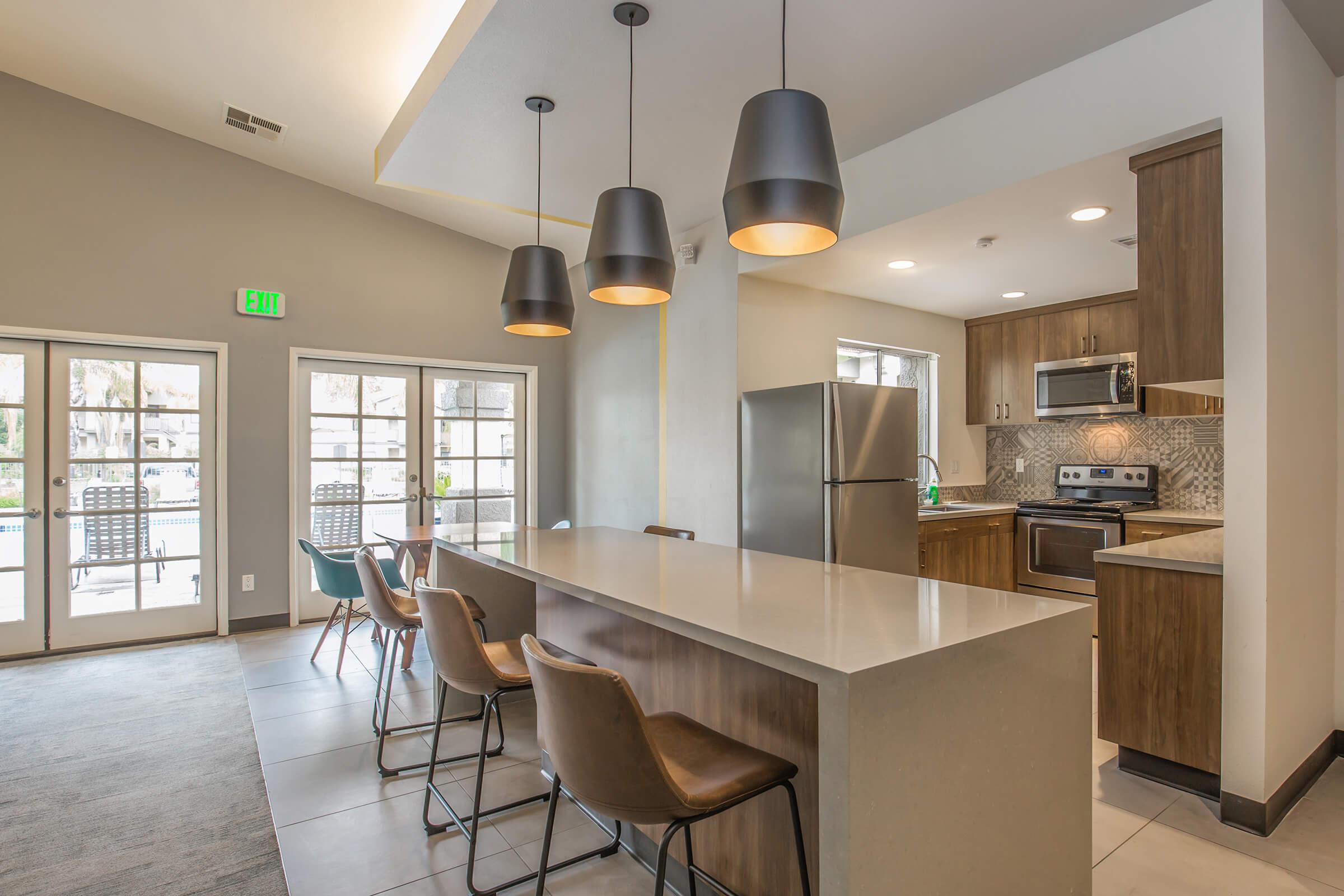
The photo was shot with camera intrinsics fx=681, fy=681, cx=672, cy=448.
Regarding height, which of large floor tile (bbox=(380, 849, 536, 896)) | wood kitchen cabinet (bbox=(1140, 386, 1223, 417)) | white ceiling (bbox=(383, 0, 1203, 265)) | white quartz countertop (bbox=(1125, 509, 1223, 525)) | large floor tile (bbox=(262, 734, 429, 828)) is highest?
white ceiling (bbox=(383, 0, 1203, 265))

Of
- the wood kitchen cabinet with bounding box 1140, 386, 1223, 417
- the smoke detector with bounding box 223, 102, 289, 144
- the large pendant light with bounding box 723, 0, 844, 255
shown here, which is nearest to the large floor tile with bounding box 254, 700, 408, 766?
the large pendant light with bounding box 723, 0, 844, 255

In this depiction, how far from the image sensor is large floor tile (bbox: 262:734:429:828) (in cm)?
238

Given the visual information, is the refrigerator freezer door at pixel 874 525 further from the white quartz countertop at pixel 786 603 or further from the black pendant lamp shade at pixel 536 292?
the black pendant lamp shade at pixel 536 292

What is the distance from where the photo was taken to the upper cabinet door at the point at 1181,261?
2.20m

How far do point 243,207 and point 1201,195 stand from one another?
17.6 ft

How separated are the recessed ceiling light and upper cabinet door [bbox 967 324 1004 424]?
219cm

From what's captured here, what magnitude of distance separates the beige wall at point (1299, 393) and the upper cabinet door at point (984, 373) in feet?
8.07

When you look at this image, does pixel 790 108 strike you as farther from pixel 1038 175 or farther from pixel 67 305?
pixel 67 305

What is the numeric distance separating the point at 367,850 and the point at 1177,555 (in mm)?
2918

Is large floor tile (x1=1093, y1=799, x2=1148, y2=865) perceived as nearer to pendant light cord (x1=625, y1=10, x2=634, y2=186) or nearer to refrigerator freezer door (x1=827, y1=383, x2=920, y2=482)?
refrigerator freezer door (x1=827, y1=383, x2=920, y2=482)

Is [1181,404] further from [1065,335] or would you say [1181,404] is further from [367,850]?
[367,850]

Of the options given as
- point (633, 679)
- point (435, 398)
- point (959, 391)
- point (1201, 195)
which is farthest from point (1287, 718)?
point (435, 398)

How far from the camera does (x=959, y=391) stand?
210 inches

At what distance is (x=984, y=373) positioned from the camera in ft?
17.3
